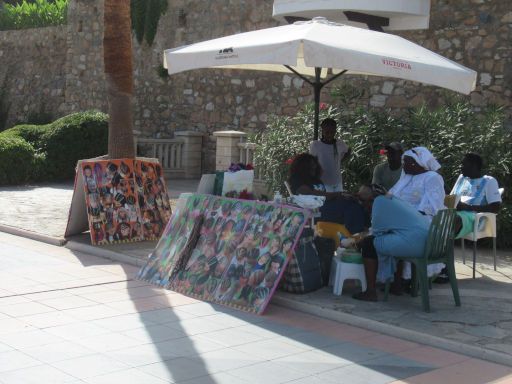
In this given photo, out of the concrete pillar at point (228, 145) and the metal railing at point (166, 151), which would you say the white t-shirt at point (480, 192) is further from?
the metal railing at point (166, 151)

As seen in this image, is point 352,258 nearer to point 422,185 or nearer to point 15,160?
point 422,185

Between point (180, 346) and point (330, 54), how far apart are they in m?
3.01

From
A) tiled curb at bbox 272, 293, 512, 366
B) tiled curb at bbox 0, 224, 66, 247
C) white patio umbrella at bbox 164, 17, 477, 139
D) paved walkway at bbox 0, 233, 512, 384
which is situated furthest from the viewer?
tiled curb at bbox 0, 224, 66, 247

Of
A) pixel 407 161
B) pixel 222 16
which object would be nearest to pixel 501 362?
pixel 407 161

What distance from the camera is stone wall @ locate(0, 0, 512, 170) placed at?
41.6ft

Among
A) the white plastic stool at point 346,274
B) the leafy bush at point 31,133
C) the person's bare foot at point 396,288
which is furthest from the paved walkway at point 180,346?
the leafy bush at point 31,133

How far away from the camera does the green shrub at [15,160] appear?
16047mm

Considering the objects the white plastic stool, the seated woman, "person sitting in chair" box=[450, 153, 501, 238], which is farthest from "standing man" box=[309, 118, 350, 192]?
the white plastic stool

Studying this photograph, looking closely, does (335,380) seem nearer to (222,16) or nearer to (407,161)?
(407,161)

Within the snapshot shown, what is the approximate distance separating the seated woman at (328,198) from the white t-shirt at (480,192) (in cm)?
124

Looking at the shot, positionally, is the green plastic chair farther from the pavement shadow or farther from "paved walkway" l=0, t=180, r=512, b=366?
the pavement shadow

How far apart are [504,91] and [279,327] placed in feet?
24.8

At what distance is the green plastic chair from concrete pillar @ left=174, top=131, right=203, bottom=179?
1192cm

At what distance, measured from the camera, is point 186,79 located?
19.2 meters
